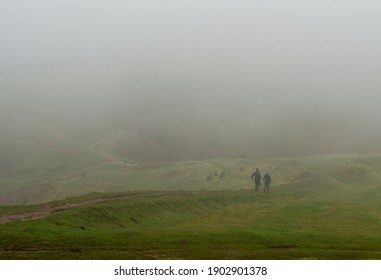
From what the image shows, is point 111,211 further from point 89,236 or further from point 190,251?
point 190,251

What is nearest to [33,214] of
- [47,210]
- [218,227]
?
[47,210]

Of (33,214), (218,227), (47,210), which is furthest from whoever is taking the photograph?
(47,210)

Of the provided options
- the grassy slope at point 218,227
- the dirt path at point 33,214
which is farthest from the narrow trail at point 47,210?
the grassy slope at point 218,227

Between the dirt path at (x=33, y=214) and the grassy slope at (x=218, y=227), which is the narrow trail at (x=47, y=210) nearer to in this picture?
the dirt path at (x=33, y=214)

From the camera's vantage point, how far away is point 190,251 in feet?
87.1

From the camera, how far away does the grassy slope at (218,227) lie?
26406 mm

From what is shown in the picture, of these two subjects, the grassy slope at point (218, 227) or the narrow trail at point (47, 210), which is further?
the narrow trail at point (47, 210)

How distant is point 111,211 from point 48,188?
198ft

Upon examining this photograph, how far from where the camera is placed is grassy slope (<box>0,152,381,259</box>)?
26.4 metres

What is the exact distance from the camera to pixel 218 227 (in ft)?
126

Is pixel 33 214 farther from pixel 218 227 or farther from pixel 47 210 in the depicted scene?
pixel 218 227

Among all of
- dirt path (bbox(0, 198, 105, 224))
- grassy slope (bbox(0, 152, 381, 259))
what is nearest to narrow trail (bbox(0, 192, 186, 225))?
dirt path (bbox(0, 198, 105, 224))
